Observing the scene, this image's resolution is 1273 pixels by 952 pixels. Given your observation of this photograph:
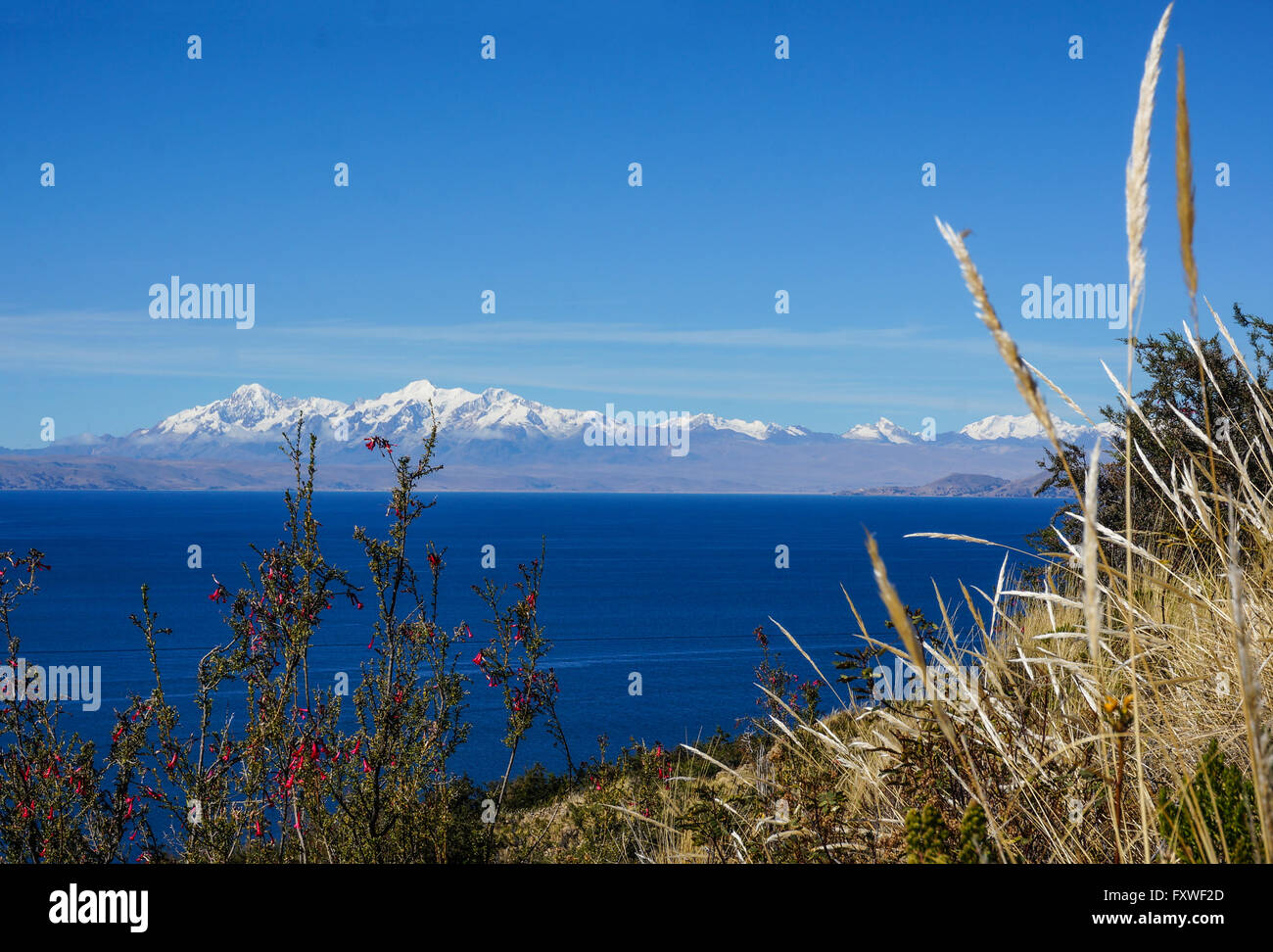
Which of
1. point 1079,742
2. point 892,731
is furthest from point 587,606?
point 1079,742

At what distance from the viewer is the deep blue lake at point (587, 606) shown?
144ft

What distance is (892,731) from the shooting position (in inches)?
112

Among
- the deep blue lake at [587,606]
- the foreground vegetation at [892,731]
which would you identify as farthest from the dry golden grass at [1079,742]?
the deep blue lake at [587,606]

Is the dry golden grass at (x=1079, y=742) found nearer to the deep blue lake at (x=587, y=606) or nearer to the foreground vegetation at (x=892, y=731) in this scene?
the foreground vegetation at (x=892, y=731)

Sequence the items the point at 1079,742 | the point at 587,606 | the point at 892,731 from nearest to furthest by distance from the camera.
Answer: the point at 1079,742, the point at 892,731, the point at 587,606

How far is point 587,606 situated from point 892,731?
73511 mm

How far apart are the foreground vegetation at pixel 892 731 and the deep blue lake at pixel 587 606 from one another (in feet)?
2.10

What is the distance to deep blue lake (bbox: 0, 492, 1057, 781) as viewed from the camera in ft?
144

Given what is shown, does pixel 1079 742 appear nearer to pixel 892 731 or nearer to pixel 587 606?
pixel 892 731

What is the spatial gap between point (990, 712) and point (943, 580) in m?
87.1

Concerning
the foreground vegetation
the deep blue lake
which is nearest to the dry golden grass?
the foreground vegetation

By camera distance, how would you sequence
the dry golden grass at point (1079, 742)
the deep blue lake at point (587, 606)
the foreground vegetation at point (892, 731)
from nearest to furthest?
the foreground vegetation at point (892, 731)
the dry golden grass at point (1079, 742)
the deep blue lake at point (587, 606)

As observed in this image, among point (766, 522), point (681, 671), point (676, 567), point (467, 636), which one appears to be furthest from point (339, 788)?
point (766, 522)
